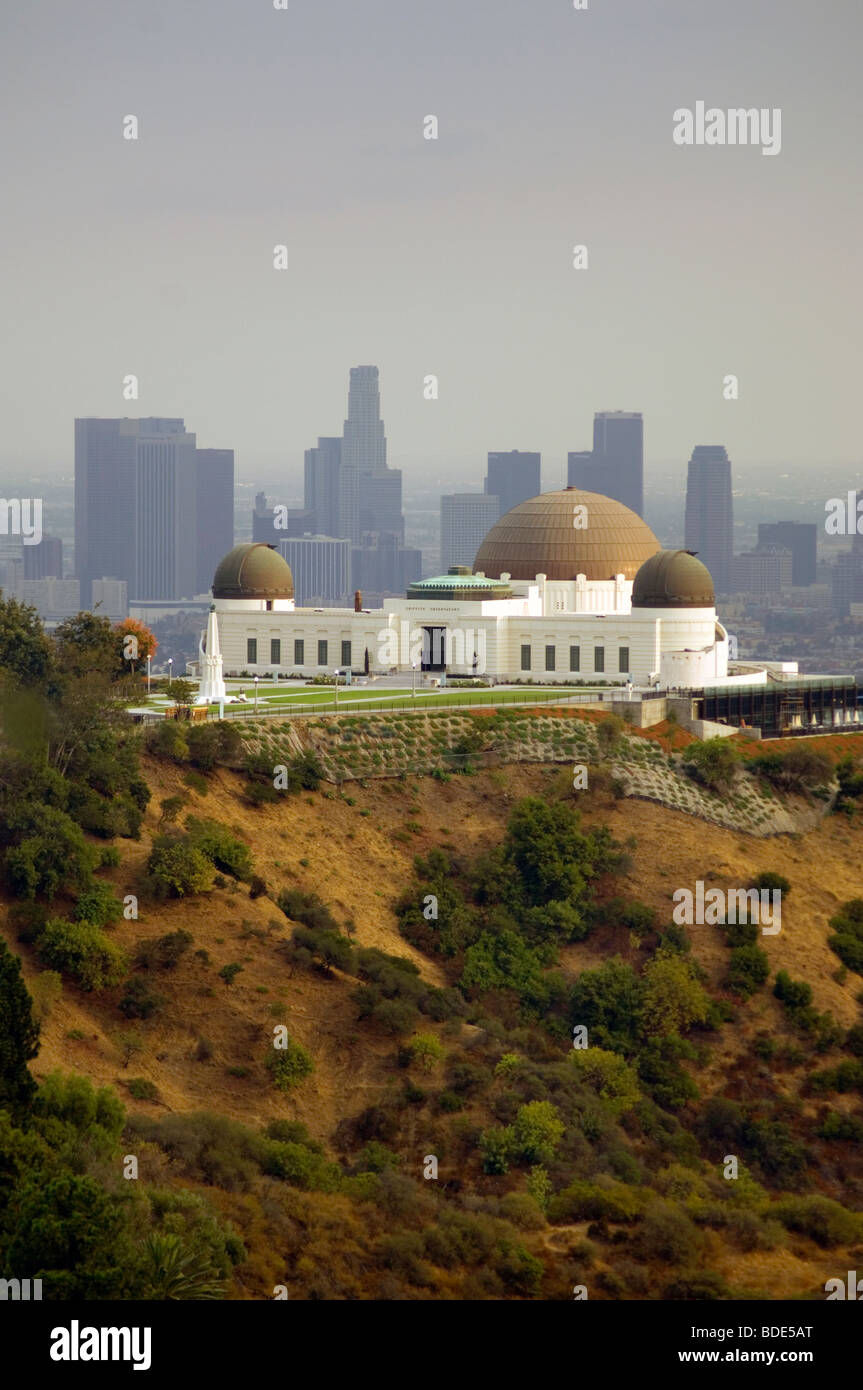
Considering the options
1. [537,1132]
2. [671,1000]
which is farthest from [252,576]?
[537,1132]

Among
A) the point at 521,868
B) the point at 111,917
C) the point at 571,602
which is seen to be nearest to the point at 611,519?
the point at 571,602

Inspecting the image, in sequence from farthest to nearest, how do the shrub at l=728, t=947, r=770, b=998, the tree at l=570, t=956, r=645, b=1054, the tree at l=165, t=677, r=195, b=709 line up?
the tree at l=165, t=677, r=195, b=709 → the shrub at l=728, t=947, r=770, b=998 → the tree at l=570, t=956, r=645, b=1054

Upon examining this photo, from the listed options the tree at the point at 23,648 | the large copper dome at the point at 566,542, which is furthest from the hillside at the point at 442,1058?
the large copper dome at the point at 566,542

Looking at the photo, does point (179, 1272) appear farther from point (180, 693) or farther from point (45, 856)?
point (180, 693)

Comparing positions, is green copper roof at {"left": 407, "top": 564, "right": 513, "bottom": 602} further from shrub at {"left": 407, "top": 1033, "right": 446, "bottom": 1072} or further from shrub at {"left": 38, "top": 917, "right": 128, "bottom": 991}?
shrub at {"left": 38, "top": 917, "right": 128, "bottom": 991}

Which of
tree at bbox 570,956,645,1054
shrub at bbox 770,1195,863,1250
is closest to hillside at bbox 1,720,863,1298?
shrub at bbox 770,1195,863,1250

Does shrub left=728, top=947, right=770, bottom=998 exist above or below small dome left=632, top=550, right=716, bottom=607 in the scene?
below
